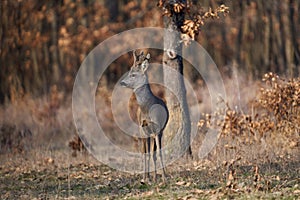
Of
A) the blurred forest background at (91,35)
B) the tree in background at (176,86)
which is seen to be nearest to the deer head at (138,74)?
the tree in background at (176,86)

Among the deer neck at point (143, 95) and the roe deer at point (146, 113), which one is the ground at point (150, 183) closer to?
the roe deer at point (146, 113)

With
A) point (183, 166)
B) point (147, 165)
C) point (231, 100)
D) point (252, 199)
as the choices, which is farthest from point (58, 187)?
point (231, 100)

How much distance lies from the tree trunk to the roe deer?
7.52 ft

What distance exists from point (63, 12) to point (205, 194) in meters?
24.5

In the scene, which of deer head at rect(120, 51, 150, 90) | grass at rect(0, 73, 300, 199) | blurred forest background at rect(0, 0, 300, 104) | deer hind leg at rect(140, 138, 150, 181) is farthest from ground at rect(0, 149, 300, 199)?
blurred forest background at rect(0, 0, 300, 104)

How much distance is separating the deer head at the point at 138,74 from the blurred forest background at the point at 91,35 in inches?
713

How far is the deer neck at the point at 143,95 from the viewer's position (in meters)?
12.3

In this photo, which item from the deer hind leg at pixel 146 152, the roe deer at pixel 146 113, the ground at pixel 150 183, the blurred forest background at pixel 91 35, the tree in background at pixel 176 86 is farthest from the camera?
the blurred forest background at pixel 91 35

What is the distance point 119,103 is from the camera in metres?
24.0

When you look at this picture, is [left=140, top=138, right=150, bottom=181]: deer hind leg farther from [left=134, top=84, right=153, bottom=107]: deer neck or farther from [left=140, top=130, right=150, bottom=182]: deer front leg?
[left=134, top=84, right=153, bottom=107]: deer neck

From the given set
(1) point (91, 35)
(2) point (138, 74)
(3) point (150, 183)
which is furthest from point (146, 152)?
(1) point (91, 35)

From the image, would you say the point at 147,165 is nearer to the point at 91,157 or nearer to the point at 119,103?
the point at 91,157

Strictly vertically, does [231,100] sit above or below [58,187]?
above

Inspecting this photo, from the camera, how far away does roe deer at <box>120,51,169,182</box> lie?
12055mm
